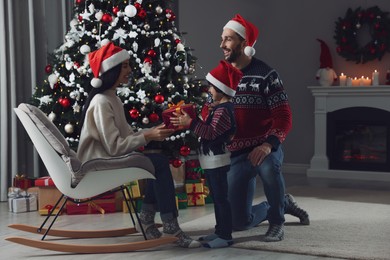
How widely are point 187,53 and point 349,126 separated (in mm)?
2758

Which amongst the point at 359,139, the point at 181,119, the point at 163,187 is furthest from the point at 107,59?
the point at 359,139

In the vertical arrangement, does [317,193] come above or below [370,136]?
below

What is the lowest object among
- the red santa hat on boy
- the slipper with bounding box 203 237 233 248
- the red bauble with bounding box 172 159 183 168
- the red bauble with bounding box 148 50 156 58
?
the slipper with bounding box 203 237 233 248

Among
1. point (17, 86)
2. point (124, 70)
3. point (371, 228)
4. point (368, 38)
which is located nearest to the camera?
point (124, 70)

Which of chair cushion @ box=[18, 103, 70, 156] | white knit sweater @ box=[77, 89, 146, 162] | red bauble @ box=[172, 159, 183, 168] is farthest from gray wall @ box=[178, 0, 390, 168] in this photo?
chair cushion @ box=[18, 103, 70, 156]

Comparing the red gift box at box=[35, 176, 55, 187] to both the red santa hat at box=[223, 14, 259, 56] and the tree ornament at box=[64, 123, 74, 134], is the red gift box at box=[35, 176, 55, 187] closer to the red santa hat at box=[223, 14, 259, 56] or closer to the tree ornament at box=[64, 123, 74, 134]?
the tree ornament at box=[64, 123, 74, 134]

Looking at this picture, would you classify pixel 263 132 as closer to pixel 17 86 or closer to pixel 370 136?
pixel 17 86

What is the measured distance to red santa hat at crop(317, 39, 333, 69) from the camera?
688 centimetres

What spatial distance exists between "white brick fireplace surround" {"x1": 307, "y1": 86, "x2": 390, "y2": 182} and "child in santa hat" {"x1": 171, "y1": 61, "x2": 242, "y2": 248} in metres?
3.51

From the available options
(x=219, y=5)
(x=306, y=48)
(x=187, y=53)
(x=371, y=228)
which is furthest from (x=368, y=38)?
(x=371, y=228)

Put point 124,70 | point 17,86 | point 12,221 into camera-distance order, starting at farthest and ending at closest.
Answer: point 17,86 → point 12,221 → point 124,70

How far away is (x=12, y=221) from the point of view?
14.8 ft

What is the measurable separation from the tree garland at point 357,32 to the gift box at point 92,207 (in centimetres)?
326

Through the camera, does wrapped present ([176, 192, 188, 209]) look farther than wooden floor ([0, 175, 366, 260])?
Yes
